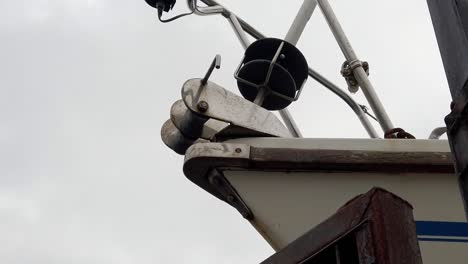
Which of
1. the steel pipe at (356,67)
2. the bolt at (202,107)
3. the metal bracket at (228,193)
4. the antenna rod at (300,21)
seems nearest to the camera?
the metal bracket at (228,193)

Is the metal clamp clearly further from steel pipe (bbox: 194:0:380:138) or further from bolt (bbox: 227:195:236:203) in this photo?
steel pipe (bbox: 194:0:380:138)

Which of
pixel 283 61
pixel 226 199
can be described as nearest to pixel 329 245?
pixel 226 199

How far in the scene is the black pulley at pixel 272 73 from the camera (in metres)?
3.83

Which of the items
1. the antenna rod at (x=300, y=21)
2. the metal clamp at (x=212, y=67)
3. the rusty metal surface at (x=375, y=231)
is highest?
the antenna rod at (x=300, y=21)

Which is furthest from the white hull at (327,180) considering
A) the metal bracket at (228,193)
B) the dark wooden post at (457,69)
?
the dark wooden post at (457,69)

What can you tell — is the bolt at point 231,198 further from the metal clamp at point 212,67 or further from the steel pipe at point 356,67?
the steel pipe at point 356,67

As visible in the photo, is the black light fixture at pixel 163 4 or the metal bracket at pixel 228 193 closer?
the metal bracket at pixel 228 193

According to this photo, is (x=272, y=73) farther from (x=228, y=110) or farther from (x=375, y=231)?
(x=375, y=231)

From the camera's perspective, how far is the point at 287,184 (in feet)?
10.6

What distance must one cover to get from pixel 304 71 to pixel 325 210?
1.04 meters

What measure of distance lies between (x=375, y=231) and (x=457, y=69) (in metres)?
0.40

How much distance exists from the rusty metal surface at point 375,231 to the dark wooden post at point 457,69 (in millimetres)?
178

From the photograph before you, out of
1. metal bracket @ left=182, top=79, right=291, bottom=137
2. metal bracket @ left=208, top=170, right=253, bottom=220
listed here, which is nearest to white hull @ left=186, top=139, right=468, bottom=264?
metal bracket @ left=208, top=170, right=253, bottom=220

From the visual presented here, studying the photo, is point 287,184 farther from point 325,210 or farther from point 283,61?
point 283,61
